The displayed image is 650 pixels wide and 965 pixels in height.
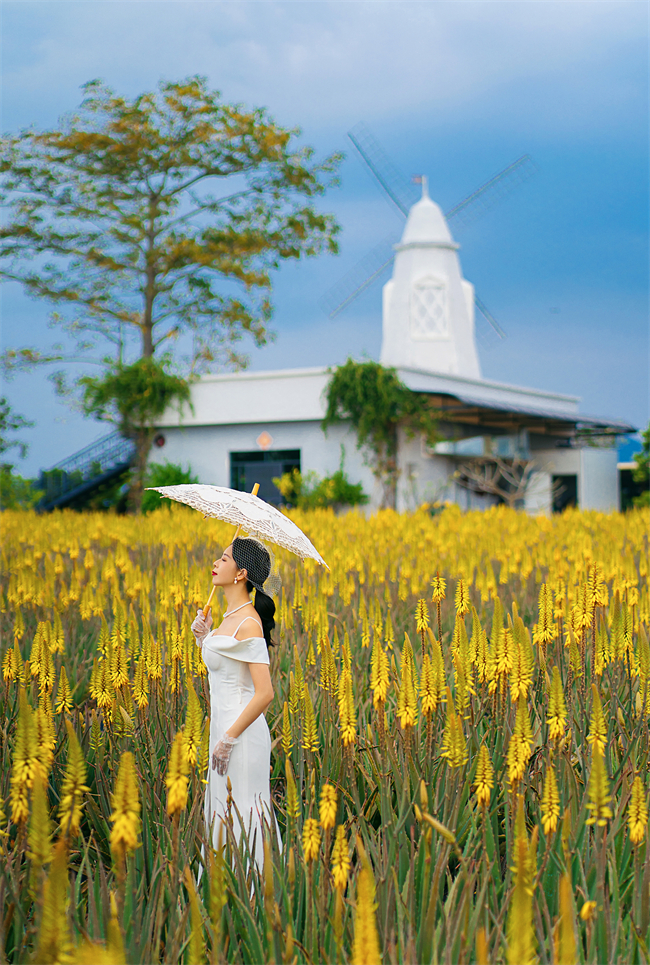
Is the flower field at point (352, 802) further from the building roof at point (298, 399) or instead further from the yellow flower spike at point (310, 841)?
the building roof at point (298, 399)

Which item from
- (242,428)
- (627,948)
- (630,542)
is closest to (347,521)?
(630,542)

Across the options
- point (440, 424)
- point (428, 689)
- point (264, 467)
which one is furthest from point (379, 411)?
point (428, 689)

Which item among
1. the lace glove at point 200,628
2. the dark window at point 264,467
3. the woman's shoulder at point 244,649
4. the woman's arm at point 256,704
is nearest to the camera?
the woman's arm at point 256,704

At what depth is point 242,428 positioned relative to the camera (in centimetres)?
2684

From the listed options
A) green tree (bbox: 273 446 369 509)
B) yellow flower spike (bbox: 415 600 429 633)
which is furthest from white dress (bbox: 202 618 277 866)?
green tree (bbox: 273 446 369 509)

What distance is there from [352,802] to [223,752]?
0.64m

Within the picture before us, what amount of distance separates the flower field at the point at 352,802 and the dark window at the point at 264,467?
69.8 ft

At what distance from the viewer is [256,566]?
280 centimetres

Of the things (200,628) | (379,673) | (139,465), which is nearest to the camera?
(379,673)

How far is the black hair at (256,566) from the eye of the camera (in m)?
2.79

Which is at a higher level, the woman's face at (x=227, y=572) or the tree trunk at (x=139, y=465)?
the tree trunk at (x=139, y=465)

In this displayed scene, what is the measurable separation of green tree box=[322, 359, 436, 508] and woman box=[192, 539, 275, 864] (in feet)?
69.7

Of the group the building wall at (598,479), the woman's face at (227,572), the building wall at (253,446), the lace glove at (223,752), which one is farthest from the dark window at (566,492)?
the lace glove at (223,752)

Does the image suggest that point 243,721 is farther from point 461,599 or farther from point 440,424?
point 440,424
